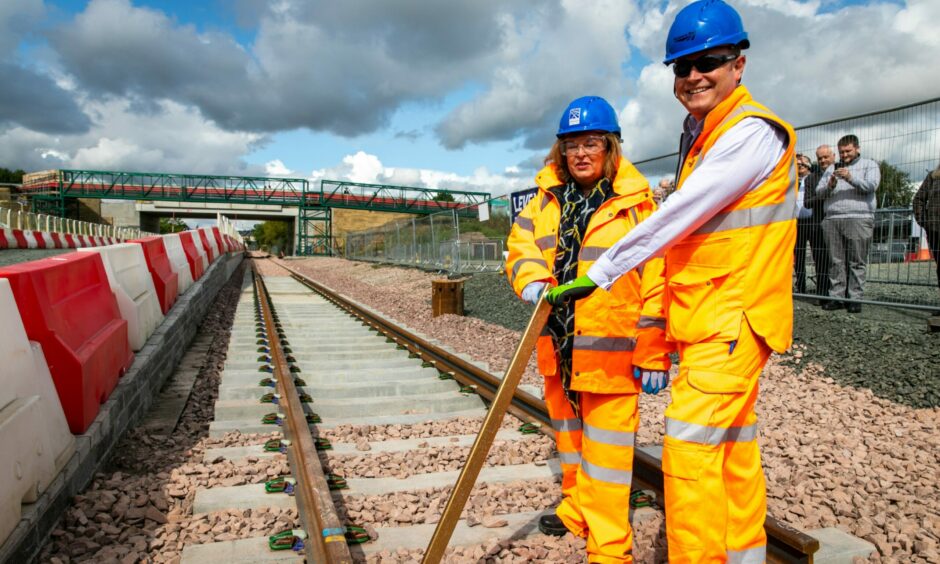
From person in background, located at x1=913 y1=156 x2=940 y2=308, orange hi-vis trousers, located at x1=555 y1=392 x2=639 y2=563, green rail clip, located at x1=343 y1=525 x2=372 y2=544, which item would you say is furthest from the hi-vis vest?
person in background, located at x1=913 y1=156 x2=940 y2=308

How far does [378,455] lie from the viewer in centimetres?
412

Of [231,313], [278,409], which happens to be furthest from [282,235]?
[278,409]

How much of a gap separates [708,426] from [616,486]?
70cm

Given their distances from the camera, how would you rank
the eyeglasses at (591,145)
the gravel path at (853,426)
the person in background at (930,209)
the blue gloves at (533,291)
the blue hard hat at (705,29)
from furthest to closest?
1. the person in background at (930,209)
2. the gravel path at (853,426)
3. the eyeglasses at (591,145)
4. the blue gloves at (533,291)
5. the blue hard hat at (705,29)

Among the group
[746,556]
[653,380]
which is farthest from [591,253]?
[746,556]

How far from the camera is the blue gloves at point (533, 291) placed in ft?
8.80

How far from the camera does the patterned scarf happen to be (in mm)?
2770

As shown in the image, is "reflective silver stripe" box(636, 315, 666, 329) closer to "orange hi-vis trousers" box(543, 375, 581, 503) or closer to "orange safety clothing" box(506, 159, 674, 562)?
"orange safety clothing" box(506, 159, 674, 562)

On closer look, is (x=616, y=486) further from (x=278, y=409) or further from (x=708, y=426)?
(x=278, y=409)

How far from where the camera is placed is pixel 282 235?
327 feet

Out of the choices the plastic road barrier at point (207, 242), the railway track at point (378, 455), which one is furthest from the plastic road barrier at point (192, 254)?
the railway track at point (378, 455)

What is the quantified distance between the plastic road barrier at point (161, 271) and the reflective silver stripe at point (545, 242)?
5143 millimetres

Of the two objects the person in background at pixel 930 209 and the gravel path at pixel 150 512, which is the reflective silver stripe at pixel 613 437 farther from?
the person in background at pixel 930 209

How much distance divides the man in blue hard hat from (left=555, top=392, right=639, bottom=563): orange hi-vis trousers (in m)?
0.43
